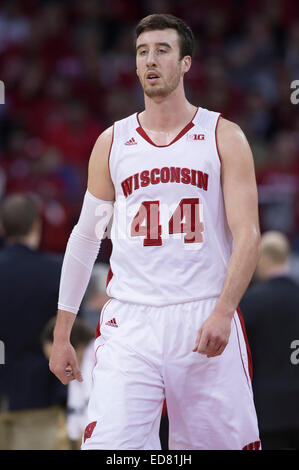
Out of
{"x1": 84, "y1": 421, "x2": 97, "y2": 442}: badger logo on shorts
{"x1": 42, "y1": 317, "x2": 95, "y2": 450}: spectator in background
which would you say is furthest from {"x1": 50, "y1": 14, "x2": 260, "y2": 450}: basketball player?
{"x1": 42, "y1": 317, "x2": 95, "y2": 450}: spectator in background

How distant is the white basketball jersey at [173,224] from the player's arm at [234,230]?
6cm

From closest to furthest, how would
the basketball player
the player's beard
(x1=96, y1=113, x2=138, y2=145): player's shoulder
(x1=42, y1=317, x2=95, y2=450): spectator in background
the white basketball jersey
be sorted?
the basketball player
the white basketball jersey
the player's beard
(x1=96, y1=113, x2=138, y2=145): player's shoulder
(x1=42, y1=317, x2=95, y2=450): spectator in background

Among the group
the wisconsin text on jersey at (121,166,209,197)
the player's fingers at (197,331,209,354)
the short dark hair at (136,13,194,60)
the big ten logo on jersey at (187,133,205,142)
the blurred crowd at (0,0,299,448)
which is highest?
the blurred crowd at (0,0,299,448)

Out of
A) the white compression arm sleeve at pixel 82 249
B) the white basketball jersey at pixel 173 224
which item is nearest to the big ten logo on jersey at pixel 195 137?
the white basketball jersey at pixel 173 224

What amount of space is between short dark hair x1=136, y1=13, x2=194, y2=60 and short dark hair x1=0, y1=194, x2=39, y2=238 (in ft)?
6.91

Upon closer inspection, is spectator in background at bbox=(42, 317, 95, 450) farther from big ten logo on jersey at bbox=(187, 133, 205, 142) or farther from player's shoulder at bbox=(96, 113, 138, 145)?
big ten logo on jersey at bbox=(187, 133, 205, 142)

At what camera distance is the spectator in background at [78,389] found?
5609 millimetres

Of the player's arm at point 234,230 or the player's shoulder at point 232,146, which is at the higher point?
the player's shoulder at point 232,146

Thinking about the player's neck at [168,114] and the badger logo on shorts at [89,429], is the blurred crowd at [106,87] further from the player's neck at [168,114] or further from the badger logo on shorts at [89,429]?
the badger logo on shorts at [89,429]

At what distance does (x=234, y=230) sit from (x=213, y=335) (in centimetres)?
46

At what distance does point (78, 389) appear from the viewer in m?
5.63

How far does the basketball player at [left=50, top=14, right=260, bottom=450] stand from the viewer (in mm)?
3689

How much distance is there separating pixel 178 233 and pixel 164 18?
2.98 feet

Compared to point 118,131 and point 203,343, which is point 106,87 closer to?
point 118,131
